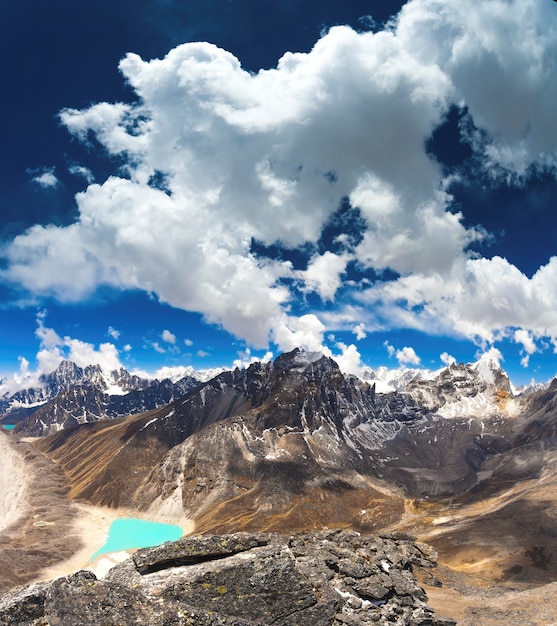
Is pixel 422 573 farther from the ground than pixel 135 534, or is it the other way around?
pixel 135 534

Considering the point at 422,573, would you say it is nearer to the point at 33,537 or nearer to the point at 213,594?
the point at 213,594

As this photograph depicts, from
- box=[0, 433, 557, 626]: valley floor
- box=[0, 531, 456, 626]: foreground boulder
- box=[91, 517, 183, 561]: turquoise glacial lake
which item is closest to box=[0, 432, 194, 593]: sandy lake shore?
box=[0, 433, 557, 626]: valley floor

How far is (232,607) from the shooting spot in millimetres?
17109

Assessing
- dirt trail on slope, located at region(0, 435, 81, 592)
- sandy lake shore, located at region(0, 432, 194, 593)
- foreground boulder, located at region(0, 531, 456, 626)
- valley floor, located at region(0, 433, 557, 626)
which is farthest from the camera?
sandy lake shore, located at region(0, 432, 194, 593)

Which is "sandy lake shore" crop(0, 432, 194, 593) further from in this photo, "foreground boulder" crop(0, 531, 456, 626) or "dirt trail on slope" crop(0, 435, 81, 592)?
"foreground boulder" crop(0, 531, 456, 626)

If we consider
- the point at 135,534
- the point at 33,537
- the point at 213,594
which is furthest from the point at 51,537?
the point at 213,594

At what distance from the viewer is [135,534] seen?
529 feet

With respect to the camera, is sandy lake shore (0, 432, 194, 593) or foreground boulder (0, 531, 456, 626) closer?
foreground boulder (0, 531, 456, 626)

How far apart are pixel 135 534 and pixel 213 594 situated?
172595 millimetres

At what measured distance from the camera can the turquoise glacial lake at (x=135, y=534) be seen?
14562 centimetres

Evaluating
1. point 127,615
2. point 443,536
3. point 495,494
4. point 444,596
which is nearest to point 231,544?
point 127,615

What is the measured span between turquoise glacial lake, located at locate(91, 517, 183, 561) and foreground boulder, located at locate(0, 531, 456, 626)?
13985cm

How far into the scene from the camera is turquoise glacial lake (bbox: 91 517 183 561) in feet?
478

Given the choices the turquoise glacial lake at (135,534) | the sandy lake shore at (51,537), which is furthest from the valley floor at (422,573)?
the turquoise glacial lake at (135,534)
